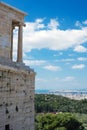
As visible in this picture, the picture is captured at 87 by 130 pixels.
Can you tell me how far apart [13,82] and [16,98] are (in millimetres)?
710

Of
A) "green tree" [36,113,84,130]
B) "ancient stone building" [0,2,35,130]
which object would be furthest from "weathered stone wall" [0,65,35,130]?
"green tree" [36,113,84,130]

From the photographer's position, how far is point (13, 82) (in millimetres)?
12281

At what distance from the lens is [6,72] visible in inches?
465

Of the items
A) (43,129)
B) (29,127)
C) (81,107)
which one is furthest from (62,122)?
(81,107)

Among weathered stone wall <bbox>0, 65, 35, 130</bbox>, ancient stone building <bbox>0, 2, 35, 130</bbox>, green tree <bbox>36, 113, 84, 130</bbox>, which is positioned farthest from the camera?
green tree <bbox>36, 113, 84, 130</bbox>

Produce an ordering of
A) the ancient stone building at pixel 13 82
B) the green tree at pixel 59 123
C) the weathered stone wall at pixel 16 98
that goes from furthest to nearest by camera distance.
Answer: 1. the green tree at pixel 59 123
2. the ancient stone building at pixel 13 82
3. the weathered stone wall at pixel 16 98

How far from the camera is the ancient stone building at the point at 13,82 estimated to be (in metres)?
11.7

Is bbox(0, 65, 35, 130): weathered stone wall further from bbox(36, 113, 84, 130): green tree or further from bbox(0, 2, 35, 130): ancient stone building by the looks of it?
bbox(36, 113, 84, 130): green tree

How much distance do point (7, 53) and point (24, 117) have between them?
283 centimetres

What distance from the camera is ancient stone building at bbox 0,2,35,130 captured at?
459 inches

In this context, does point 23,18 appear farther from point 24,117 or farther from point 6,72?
point 24,117

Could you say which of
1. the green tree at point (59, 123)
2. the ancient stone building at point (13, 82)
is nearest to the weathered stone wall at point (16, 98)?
the ancient stone building at point (13, 82)

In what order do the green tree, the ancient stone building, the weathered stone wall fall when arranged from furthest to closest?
the green tree, the ancient stone building, the weathered stone wall

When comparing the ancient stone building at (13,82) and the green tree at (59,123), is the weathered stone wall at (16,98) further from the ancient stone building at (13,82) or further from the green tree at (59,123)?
the green tree at (59,123)
